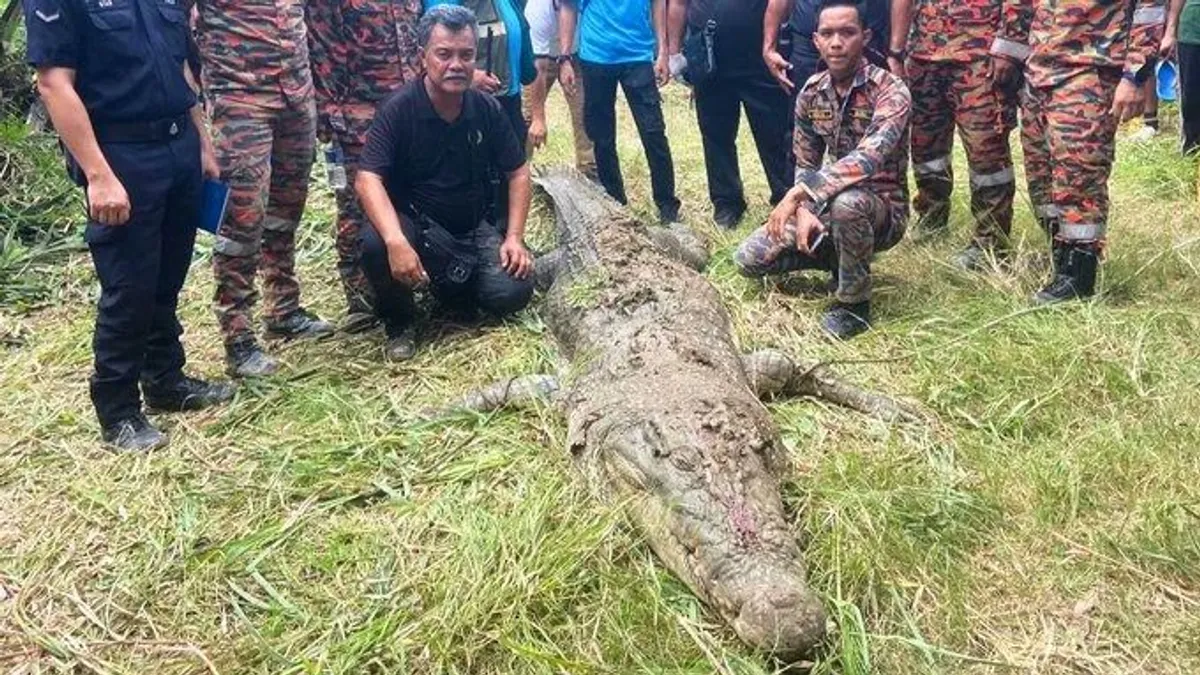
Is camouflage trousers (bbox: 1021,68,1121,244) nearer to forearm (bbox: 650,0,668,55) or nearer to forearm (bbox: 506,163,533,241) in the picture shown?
forearm (bbox: 506,163,533,241)

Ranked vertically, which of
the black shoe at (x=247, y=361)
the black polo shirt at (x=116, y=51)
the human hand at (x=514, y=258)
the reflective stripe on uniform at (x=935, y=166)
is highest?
the black polo shirt at (x=116, y=51)

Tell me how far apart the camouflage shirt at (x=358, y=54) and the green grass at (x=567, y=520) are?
1.19 meters

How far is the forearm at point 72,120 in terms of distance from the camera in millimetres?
3236

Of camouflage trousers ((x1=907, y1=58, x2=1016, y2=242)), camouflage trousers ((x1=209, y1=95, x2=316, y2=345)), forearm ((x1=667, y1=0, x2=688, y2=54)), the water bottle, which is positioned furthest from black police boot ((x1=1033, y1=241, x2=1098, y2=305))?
camouflage trousers ((x1=209, y1=95, x2=316, y2=345))

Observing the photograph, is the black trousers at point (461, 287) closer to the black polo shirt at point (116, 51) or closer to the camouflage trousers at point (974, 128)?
the black polo shirt at point (116, 51)

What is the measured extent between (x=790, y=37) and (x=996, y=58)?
4.23 ft

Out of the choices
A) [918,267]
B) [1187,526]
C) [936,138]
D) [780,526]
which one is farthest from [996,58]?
[780,526]

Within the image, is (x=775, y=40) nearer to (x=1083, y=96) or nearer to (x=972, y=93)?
(x=972, y=93)

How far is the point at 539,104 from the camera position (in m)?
6.29

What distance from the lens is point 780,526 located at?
9.14 feet

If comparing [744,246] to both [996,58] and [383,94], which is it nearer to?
[996,58]

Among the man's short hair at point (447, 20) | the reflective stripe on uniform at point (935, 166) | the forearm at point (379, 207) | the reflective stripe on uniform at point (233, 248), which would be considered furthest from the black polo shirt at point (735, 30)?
the reflective stripe on uniform at point (233, 248)

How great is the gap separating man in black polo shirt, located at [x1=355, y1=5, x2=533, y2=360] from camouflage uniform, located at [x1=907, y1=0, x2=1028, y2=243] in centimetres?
214

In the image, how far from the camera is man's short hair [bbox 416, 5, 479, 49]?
420 centimetres
